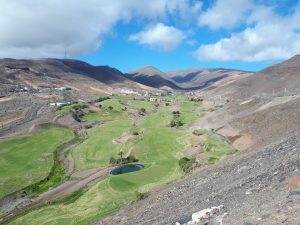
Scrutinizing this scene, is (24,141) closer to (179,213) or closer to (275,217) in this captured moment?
(179,213)

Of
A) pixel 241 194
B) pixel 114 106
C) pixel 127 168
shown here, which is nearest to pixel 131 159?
pixel 127 168

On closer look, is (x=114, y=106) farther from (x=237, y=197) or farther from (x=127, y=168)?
(x=237, y=197)

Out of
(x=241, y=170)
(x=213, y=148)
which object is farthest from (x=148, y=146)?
(x=241, y=170)

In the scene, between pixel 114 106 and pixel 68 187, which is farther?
pixel 114 106

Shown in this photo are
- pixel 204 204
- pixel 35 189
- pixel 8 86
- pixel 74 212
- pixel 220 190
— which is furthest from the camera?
pixel 8 86

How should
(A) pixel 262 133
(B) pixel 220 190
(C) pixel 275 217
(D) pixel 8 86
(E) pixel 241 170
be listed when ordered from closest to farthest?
1. (C) pixel 275 217
2. (B) pixel 220 190
3. (E) pixel 241 170
4. (A) pixel 262 133
5. (D) pixel 8 86

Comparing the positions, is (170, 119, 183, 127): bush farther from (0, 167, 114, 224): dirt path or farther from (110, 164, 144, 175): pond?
(0, 167, 114, 224): dirt path

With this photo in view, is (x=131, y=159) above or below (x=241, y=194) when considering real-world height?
below
